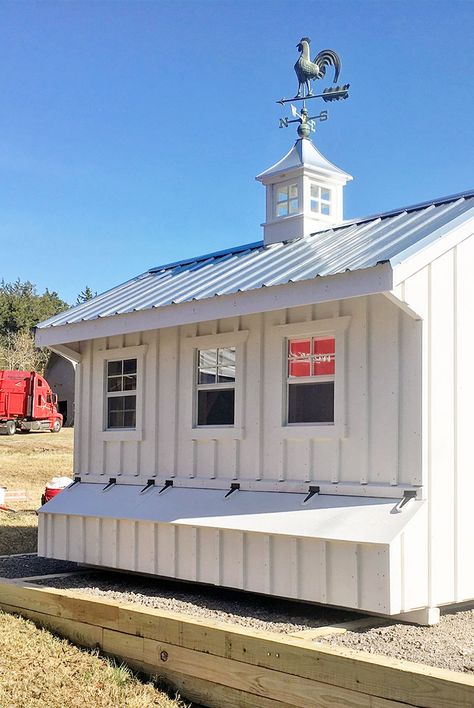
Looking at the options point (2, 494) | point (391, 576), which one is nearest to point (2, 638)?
point (391, 576)

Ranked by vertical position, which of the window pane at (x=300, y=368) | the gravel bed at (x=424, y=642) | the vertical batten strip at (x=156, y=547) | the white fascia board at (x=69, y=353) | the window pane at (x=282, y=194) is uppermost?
the window pane at (x=282, y=194)

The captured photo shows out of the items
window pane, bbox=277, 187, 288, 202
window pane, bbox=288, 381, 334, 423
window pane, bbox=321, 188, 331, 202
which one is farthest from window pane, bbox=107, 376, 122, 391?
window pane, bbox=321, 188, 331, 202

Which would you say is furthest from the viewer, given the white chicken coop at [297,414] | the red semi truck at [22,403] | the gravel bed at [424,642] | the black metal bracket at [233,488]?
Result: the red semi truck at [22,403]

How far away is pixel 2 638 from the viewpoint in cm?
819

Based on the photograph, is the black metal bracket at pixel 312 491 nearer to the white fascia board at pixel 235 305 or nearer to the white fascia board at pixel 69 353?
the white fascia board at pixel 235 305

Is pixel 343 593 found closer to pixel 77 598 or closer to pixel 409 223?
pixel 77 598

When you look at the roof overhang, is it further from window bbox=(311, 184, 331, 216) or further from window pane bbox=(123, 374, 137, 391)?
window bbox=(311, 184, 331, 216)

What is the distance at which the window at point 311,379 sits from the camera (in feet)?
28.6

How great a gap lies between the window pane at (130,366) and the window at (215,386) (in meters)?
1.24

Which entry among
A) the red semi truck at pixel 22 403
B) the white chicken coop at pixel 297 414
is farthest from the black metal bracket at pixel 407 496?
the red semi truck at pixel 22 403

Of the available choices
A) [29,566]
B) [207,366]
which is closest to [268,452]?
[207,366]

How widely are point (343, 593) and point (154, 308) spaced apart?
152 inches

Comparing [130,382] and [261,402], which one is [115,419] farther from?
[261,402]

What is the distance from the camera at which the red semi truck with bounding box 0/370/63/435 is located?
127 feet
